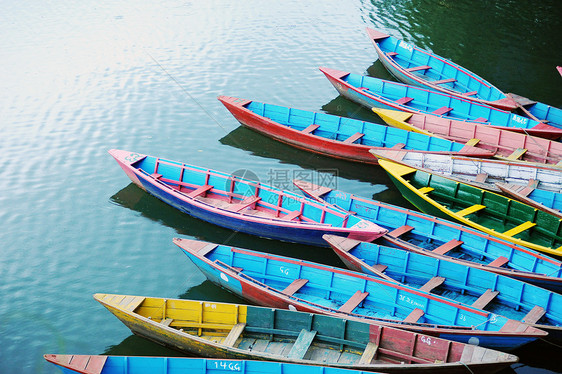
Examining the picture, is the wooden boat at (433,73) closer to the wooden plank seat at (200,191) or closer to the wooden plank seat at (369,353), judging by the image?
the wooden plank seat at (200,191)

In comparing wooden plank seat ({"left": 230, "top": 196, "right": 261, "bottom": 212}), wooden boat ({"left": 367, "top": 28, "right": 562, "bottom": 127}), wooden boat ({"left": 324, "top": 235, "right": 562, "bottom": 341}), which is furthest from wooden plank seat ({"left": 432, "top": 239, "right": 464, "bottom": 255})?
wooden boat ({"left": 367, "top": 28, "right": 562, "bottom": 127})

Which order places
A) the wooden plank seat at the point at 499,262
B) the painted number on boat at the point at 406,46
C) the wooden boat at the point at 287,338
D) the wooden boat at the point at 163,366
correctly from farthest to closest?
the painted number on boat at the point at 406,46, the wooden plank seat at the point at 499,262, the wooden boat at the point at 287,338, the wooden boat at the point at 163,366

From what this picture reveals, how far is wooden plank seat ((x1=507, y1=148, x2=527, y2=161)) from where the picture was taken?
18938mm

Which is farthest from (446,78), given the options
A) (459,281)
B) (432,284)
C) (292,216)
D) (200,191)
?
(432,284)

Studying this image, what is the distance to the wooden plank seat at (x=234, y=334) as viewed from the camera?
40.5 ft

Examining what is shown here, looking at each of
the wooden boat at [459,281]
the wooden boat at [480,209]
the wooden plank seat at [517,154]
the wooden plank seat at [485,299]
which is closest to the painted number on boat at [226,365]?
the wooden boat at [459,281]

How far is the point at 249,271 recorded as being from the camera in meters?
14.7

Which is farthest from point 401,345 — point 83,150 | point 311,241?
point 83,150

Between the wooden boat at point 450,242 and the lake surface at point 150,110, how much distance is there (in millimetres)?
1709

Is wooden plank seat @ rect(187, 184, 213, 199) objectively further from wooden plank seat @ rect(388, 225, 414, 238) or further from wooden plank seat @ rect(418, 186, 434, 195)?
wooden plank seat @ rect(418, 186, 434, 195)

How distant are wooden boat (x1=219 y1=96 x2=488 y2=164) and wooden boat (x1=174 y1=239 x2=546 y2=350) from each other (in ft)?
21.3

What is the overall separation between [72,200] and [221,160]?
5421mm

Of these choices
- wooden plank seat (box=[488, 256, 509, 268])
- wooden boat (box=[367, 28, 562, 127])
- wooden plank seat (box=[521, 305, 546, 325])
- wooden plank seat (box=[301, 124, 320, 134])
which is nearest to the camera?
wooden plank seat (box=[521, 305, 546, 325])

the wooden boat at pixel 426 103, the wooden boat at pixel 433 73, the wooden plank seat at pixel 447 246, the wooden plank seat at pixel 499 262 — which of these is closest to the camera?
the wooden plank seat at pixel 499 262
